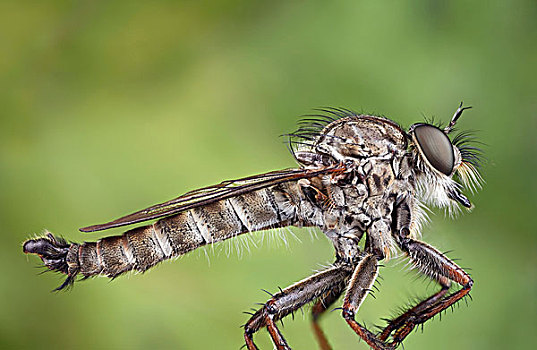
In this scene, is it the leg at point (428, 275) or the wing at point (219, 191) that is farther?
the leg at point (428, 275)

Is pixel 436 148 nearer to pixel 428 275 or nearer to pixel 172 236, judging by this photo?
pixel 428 275

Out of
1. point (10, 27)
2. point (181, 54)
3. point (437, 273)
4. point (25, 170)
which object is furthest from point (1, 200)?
point (437, 273)

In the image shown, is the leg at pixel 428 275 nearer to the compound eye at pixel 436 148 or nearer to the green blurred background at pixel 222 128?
the compound eye at pixel 436 148

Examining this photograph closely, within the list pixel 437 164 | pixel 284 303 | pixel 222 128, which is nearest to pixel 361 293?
pixel 284 303

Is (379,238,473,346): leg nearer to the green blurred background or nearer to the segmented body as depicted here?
the segmented body

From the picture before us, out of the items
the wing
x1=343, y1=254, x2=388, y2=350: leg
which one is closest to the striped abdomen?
the wing

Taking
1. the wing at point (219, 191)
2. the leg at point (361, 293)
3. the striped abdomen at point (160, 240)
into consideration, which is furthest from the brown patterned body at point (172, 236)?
the leg at point (361, 293)
